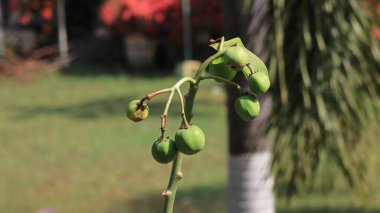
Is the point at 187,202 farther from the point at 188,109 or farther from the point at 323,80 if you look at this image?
the point at 188,109

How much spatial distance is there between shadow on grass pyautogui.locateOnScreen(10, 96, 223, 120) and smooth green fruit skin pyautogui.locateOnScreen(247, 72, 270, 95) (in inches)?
335

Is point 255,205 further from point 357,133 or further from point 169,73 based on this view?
point 169,73

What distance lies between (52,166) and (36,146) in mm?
963

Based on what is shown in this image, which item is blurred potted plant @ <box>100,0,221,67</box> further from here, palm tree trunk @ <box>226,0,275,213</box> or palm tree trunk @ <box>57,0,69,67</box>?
palm tree trunk @ <box>226,0,275,213</box>

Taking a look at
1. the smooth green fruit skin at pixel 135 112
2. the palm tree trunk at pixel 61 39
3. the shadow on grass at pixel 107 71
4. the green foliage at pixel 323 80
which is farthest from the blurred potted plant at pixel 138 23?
the smooth green fruit skin at pixel 135 112

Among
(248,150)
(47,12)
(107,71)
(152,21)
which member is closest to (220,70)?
(248,150)

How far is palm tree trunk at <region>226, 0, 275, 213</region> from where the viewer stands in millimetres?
2816

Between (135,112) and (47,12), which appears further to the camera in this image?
(47,12)

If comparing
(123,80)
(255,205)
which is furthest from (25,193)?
(123,80)

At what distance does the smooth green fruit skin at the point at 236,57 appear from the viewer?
33.7 inches

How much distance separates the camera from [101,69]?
1436 cm

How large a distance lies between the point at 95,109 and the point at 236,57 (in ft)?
31.4

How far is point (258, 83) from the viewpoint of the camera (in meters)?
0.89

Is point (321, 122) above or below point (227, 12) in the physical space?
below
